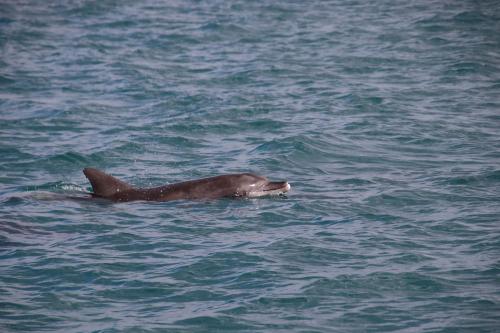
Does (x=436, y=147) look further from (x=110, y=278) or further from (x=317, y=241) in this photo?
(x=110, y=278)

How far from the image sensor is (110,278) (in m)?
12.8

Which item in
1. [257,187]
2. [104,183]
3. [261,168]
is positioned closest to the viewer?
[104,183]

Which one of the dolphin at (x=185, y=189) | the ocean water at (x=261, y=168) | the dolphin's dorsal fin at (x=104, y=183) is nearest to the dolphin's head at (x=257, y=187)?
the dolphin at (x=185, y=189)

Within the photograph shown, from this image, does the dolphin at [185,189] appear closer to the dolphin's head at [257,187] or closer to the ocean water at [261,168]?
the dolphin's head at [257,187]

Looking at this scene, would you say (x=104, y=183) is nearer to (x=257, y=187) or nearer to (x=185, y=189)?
(x=185, y=189)

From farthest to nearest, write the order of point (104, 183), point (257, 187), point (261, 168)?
point (261, 168)
point (257, 187)
point (104, 183)

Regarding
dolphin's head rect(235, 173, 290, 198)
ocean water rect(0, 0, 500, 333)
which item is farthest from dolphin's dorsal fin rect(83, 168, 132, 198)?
dolphin's head rect(235, 173, 290, 198)

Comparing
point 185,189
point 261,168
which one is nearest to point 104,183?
point 185,189

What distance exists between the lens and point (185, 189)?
16719 mm

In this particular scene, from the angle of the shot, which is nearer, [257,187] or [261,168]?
[257,187]

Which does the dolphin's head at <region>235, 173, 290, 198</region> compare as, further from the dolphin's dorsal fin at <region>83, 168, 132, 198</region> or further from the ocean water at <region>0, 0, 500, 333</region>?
the dolphin's dorsal fin at <region>83, 168, 132, 198</region>

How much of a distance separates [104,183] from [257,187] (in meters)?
2.90

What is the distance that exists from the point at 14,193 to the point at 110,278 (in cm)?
529

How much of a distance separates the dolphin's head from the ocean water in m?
0.29
